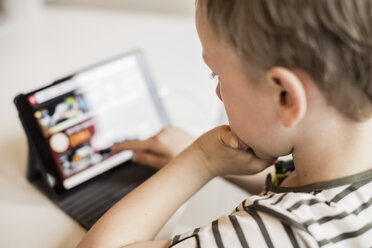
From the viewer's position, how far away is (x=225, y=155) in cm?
70

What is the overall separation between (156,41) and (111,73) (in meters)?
0.42

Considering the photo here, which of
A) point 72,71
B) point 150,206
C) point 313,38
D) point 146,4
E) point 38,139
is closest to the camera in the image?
point 313,38

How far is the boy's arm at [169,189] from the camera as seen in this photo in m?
0.64

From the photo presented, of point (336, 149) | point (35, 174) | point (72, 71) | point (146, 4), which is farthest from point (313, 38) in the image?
point (146, 4)

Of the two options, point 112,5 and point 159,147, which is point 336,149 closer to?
point 159,147

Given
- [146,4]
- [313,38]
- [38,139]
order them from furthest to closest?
1. [146,4]
2. [38,139]
3. [313,38]

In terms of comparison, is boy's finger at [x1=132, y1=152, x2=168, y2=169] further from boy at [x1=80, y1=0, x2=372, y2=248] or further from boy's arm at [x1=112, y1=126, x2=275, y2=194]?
boy at [x1=80, y1=0, x2=372, y2=248]

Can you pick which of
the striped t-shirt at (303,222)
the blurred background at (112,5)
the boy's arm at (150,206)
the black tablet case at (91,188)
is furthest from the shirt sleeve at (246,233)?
the blurred background at (112,5)

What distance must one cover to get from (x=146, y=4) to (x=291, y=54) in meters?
1.14

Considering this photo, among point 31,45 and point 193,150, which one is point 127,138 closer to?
point 193,150

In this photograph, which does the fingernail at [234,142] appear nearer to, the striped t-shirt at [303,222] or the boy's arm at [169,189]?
the boy's arm at [169,189]

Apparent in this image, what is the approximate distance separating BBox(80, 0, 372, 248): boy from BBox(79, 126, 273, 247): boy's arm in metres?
0.02

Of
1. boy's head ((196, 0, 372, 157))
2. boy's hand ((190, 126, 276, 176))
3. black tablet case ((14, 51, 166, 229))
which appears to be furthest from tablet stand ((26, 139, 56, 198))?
boy's head ((196, 0, 372, 157))

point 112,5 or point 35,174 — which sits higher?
point 112,5
